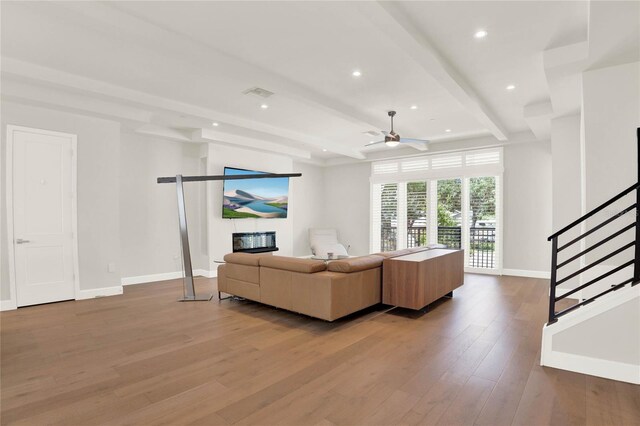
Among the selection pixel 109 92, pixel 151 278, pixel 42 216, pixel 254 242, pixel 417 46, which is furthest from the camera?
pixel 254 242

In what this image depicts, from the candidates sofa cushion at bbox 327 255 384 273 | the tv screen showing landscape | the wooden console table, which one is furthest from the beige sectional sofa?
the tv screen showing landscape

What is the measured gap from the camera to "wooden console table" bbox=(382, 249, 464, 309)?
13.4 feet

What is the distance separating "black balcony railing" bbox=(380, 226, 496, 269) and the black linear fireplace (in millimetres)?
3480

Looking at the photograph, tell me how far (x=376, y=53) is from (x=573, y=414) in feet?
11.4

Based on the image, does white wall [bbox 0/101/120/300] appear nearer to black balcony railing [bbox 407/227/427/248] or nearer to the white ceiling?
the white ceiling

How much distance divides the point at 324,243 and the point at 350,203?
1461 mm

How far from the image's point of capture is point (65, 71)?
396 cm

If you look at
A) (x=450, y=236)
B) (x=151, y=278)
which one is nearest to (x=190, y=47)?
(x=151, y=278)

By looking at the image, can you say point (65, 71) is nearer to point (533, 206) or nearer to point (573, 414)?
point (573, 414)

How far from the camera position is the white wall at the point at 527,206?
6.63 meters

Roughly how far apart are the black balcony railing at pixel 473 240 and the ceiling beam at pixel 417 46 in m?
3.32

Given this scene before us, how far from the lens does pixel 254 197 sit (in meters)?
7.67

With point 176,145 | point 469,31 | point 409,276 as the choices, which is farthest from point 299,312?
point 176,145

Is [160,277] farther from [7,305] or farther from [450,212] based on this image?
[450,212]
